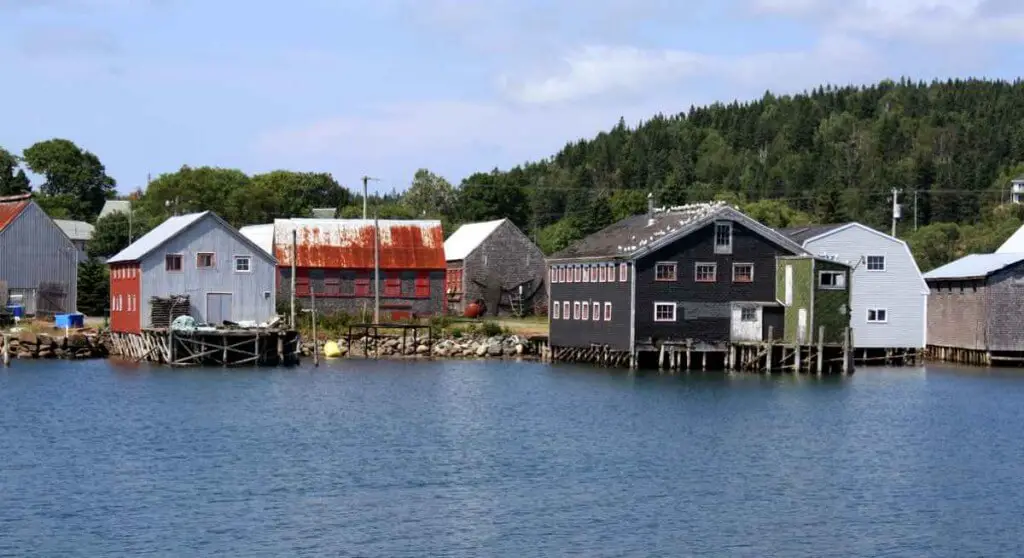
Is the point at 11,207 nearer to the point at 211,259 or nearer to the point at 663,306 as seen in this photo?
the point at 211,259

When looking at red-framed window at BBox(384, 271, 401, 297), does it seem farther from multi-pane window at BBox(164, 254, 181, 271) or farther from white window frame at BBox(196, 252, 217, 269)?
multi-pane window at BBox(164, 254, 181, 271)

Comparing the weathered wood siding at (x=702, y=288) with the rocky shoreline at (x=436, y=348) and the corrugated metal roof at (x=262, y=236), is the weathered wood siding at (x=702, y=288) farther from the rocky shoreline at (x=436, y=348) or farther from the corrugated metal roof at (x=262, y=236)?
the corrugated metal roof at (x=262, y=236)

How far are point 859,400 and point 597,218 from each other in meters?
65.6

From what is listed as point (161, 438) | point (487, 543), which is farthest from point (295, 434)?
point (487, 543)

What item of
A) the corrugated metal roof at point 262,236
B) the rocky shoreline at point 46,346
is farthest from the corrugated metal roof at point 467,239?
the rocky shoreline at point 46,346

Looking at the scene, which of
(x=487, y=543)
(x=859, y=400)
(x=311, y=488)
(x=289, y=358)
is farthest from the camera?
(x=289, y=358)

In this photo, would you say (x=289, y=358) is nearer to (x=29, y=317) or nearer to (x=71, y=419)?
(x=29, y=317)

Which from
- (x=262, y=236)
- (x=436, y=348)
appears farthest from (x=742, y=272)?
(x=262, y=236)

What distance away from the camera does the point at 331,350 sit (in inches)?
3182

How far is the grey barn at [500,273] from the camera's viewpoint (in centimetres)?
10038

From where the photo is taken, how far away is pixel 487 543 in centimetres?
3209

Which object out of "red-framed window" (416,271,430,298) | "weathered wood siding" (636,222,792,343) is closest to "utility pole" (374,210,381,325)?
"red-framed window" (416,271,430,298)

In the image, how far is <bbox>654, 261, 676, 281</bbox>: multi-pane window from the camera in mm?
71500

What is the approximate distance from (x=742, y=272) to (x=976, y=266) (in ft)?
52.3
